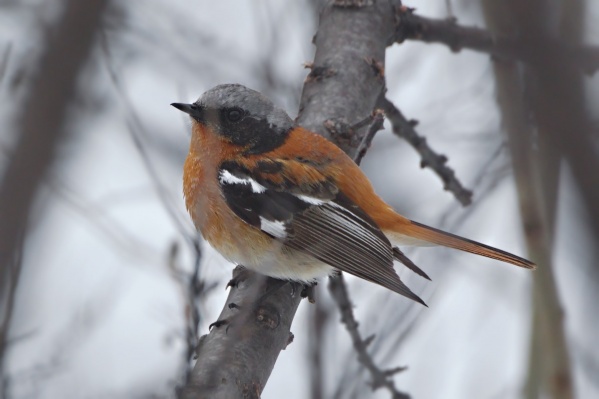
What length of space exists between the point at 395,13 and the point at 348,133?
2.92 ft

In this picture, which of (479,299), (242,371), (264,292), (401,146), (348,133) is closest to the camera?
(242,371)

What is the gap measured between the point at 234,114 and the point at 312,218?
94 centimetres

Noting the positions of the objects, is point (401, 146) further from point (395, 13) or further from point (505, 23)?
point (505, 23)

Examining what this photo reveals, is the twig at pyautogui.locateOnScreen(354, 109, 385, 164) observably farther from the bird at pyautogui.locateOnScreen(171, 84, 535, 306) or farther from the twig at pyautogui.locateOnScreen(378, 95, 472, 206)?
the twig at pyautogui.locateOnScreen(378, 95, 472, 206)

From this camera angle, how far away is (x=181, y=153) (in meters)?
4.64

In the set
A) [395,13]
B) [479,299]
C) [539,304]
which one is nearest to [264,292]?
[539,304]

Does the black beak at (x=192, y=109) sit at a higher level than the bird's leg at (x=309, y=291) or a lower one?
higher

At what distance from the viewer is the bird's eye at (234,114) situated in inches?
187

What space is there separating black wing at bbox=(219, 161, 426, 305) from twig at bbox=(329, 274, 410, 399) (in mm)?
215

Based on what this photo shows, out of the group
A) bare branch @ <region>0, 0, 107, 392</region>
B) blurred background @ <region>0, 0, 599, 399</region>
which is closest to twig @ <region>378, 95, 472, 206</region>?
blurred background @ <region>0, 0, 599, 399</region>

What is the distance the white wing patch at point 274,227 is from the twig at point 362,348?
456 millimetres

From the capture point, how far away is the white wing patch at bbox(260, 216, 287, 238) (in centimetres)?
426

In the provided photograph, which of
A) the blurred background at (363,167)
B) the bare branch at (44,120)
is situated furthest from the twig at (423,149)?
the bare branch at (44,120)

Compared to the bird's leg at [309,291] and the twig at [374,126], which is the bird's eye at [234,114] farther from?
the bird's leg at [309,291]
